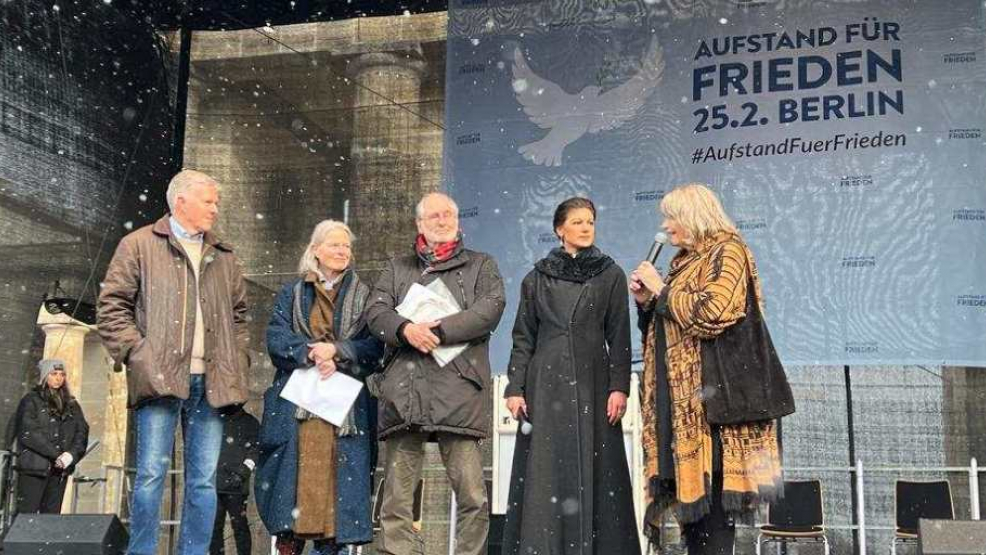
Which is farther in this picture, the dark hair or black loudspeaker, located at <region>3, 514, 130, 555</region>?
the dark hair

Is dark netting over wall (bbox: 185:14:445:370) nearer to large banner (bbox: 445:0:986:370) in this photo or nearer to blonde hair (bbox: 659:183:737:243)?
large banner (bbox: 445:0:986:370)

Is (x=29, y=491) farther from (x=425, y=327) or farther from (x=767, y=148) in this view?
(x=767, y=148)

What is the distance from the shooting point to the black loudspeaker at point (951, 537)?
10.8 ft

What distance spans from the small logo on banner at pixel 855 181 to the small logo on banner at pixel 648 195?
0.96 m

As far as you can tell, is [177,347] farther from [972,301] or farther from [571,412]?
[972,301]

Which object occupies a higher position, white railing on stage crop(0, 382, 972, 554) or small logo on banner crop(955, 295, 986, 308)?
small logo on banner crop(955, 295, 986, 308)

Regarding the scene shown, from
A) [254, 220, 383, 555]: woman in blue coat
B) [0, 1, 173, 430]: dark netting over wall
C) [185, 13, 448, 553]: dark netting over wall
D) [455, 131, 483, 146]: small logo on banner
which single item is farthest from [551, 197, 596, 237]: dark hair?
Answer: [0, 1, 173, 430]: dark netting over wall

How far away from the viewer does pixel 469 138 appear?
23.3 ft

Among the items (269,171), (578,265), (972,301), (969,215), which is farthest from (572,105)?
(578,265)

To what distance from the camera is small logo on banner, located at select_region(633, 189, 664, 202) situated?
669 centimetres

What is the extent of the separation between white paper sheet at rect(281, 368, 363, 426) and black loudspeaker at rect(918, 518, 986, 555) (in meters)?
2.04

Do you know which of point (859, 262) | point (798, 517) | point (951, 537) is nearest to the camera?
point (951, 537)

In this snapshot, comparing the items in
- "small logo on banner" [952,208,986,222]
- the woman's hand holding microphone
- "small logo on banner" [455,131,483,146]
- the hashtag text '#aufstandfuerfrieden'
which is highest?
"small logo on banner" [455,131,483,146]

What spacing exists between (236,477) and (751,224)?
10.2 ft
